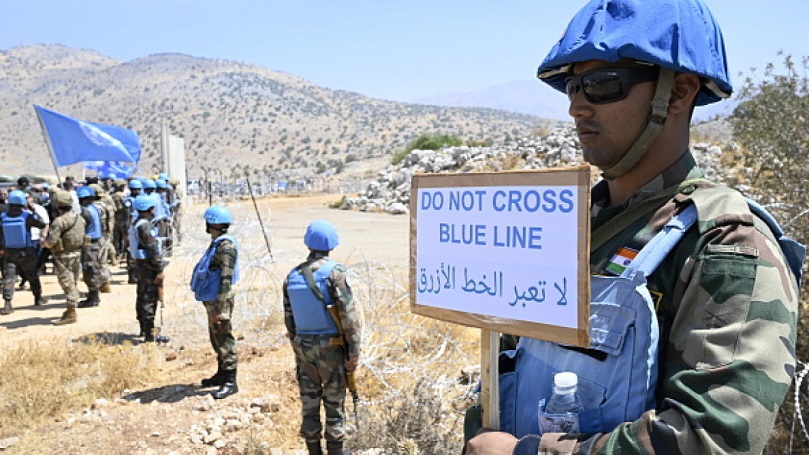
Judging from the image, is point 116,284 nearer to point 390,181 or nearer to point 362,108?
point 390,181

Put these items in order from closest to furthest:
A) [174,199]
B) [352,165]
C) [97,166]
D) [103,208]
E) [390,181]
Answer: [103,208] → [174,199] → [97,166] → [390,181] → [352,165]

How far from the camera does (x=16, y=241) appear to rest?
8562mm

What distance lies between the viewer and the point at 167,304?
9125 millimetres

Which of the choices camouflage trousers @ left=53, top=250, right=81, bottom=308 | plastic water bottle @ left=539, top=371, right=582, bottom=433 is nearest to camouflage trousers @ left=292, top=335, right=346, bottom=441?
plastic water bottle @ left=539, top=371, right=582, bottom=433

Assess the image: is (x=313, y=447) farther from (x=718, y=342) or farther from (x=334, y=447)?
(x=718, y=342)

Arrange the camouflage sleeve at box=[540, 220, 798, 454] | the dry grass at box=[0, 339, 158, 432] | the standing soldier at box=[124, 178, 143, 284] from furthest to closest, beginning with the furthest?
the standing soldier at box=[124, 178, 143, 284] → the dry grass at box=[0, 339, 158, 432] → the camouflage sleeve at box=[540, 220, 798, 454]

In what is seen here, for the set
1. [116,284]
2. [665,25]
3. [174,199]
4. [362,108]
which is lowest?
[116,284]

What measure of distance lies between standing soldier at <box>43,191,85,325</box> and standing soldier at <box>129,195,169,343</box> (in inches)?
60.8

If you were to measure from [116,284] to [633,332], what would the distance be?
11494 millimetres

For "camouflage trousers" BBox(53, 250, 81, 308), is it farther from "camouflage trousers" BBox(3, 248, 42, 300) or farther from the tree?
the tree

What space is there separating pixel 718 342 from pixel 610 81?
0.58 m

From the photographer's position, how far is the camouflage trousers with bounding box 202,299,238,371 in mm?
5273

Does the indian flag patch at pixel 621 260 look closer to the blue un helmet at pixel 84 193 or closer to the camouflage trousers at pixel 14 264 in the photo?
the blue un helmet at pixel 84 193

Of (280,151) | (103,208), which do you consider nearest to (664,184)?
(103,208)
